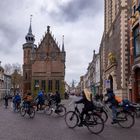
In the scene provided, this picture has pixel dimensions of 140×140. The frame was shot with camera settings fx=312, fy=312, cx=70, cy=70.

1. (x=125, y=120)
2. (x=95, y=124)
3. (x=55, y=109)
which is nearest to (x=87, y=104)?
(x=95, y=124)

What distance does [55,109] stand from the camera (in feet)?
73.3

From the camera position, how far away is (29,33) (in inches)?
4213

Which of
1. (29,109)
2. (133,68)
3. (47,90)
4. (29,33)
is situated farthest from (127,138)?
(29,33)

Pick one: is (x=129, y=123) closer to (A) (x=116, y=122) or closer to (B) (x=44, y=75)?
(A) (x=116, y=122)

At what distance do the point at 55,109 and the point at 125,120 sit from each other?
8500mm

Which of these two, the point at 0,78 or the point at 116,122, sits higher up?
the point at 0,78

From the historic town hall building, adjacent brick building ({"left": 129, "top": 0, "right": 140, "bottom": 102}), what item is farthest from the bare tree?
adjacent brick building ({"left": 129, "top": 0, "right": 140, "bottom": 102})

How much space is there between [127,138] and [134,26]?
802 inches

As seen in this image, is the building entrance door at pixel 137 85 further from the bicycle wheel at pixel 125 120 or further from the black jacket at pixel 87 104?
the black jacket at pixel 87 104

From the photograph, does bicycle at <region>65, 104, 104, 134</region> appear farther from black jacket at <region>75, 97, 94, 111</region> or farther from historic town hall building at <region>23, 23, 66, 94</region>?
historic town hall building at <region>23, 23, 66, 94</region>

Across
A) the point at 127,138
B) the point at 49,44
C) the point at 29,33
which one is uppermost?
the point at 29,33

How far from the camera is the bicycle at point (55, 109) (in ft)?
72.6

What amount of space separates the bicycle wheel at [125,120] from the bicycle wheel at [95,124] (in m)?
2.28

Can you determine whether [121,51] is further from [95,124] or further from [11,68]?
[11,68]
